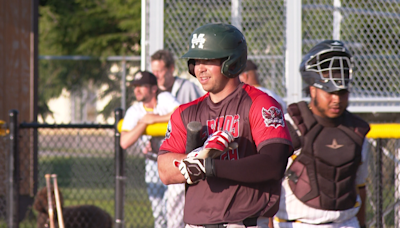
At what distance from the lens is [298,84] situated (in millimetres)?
5719

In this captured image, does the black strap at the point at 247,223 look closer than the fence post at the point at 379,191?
Yes

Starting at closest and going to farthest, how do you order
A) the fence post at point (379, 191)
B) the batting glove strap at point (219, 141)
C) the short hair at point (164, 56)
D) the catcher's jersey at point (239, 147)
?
the batting glove strap at point (219, 141)
the catcher's jersey at point (239, 147)
the fence post at point (379, 191)
the short hair at point (164, 56)

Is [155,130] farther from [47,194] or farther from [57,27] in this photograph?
[57,27]

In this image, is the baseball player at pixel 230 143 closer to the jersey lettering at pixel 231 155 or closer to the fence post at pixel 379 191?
the jersey lettering at pixel 231 155

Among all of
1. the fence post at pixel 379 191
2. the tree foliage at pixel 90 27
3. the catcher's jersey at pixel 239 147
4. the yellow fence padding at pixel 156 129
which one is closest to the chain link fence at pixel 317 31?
the fence post at pixel 379 191

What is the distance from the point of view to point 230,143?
2.62 meters

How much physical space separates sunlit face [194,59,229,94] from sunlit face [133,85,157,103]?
2617mm

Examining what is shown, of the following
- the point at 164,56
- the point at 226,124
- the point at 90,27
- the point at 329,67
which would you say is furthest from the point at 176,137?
the point at 90,27

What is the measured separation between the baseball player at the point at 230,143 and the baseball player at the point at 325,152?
84 centimetres

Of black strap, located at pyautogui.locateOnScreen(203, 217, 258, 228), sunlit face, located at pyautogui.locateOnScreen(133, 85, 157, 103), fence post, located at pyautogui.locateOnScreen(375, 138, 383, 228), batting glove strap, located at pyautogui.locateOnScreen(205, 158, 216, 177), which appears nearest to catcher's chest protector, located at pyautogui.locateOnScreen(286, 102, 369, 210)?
black strap, located at pyautogui.locateOnScreen(203, 217, 258, 228)

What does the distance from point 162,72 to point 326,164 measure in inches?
106

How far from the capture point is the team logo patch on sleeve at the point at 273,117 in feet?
8.96

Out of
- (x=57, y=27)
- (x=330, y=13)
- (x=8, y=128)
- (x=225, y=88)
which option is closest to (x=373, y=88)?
(x=330, y=13)

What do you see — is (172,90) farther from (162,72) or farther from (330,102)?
(330,102)
